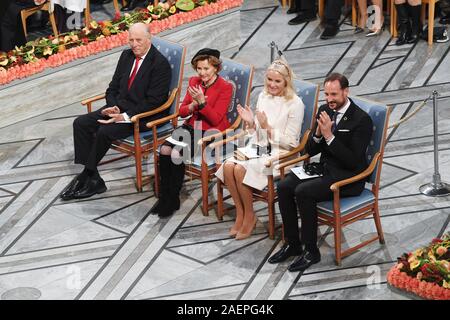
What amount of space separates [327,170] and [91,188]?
2.00 m

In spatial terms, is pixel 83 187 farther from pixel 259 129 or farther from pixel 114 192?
pixel 259 129

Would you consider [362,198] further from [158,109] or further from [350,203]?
[158,109]

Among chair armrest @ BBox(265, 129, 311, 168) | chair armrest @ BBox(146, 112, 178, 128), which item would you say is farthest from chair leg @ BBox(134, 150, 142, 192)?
chair armrest @ BBox(265, 129, 311, 168)

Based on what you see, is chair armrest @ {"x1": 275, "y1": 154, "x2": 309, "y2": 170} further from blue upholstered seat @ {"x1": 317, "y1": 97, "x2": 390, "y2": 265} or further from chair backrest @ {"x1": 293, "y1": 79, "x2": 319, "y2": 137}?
blue upholstered seat @ {"x1": 317, "y1": 97, "x2": 390, "y2": 265}

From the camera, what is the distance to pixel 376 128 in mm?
6402

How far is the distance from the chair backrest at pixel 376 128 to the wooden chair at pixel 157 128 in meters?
1.66

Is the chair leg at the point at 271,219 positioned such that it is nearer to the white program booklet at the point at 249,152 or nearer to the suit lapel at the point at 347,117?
the white program booklet at the point at 249,152

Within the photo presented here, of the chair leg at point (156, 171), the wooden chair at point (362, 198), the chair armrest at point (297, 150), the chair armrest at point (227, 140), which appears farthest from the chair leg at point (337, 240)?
the chair leg at point (156, 171)

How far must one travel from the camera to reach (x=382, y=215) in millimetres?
6965

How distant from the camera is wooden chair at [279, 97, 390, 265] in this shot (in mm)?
6281

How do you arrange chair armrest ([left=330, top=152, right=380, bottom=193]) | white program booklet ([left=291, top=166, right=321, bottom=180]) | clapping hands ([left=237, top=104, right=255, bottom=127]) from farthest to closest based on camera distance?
clapping hands ([left=237, top=104, right=255, bottom=127])
white program booklet ([left=291, top=166, right=321, bottom=180])
chair armrest ([left=330, top=152, right=380, bottom=193])

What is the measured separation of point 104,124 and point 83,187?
1.63 feet

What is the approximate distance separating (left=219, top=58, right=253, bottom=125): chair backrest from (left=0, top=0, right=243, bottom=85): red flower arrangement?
2.36 metres

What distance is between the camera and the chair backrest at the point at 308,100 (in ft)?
22.1
